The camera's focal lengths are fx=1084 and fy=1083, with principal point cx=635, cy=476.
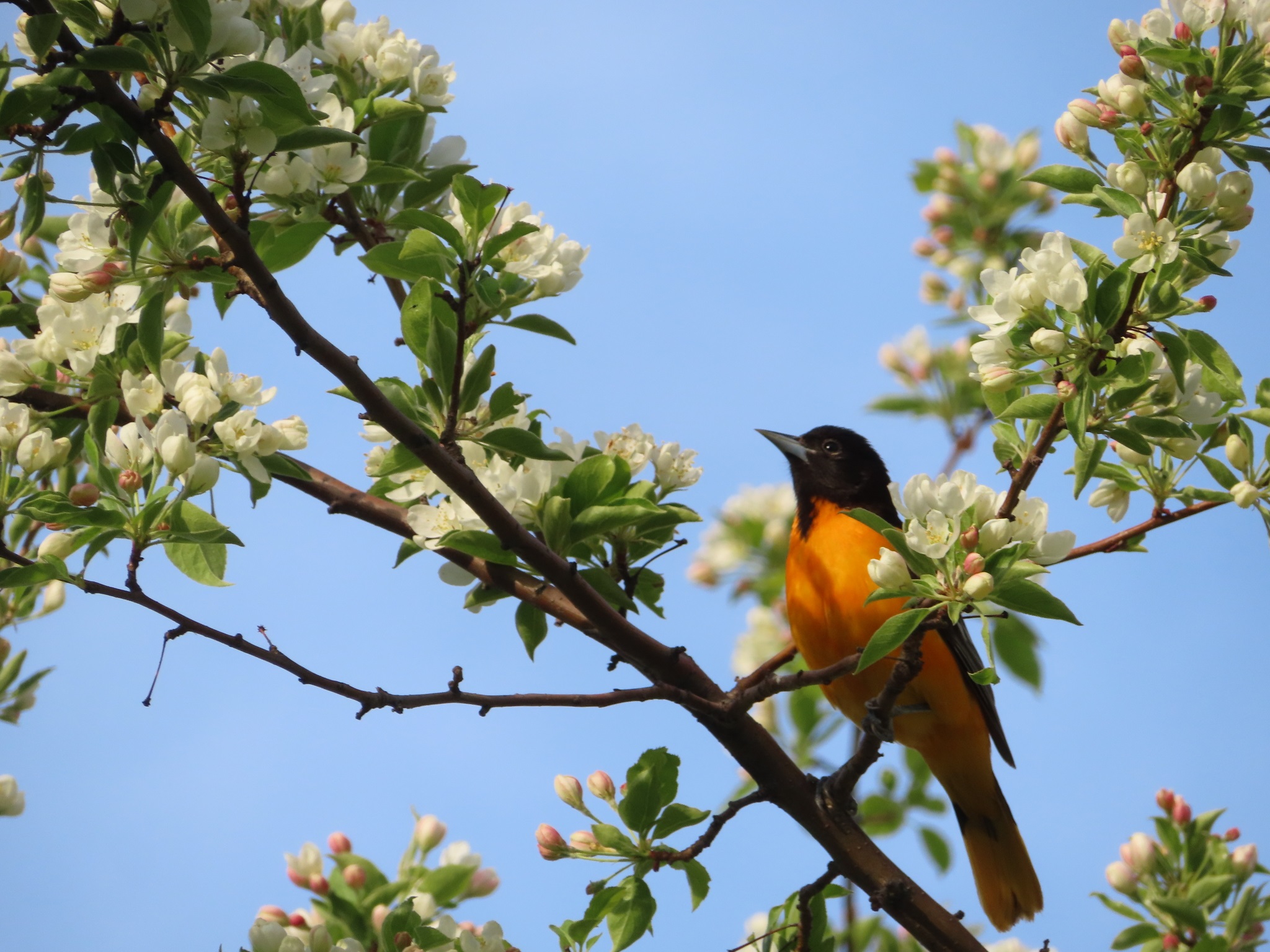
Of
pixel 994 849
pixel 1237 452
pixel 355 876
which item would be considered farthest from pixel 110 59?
pixel 994 849

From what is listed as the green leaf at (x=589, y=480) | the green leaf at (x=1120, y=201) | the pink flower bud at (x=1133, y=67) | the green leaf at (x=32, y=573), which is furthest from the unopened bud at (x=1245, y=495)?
the green leaf at (x=32, y=573)

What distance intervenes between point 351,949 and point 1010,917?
9.03ft

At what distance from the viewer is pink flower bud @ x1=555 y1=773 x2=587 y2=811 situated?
2971 mm

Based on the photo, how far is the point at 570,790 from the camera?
2971 mm

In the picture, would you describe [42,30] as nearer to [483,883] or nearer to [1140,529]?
[1140,529]

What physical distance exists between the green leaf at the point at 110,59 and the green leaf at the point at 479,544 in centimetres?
101

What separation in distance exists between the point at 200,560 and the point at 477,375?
2.22ft

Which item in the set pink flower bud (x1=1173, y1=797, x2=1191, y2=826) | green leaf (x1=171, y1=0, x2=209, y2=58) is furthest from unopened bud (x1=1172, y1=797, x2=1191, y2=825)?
green leaf (x1=171, y1=0, x2=209, y2=58)

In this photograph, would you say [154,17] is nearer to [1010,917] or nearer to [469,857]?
[469,857]

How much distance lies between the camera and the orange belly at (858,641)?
3824 mm

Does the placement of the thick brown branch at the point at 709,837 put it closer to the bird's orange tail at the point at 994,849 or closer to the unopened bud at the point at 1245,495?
the unopened bud at the point at 1245,495

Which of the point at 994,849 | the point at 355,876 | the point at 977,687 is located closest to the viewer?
the point at 355,876

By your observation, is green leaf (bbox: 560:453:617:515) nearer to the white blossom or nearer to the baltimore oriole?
the white blossom

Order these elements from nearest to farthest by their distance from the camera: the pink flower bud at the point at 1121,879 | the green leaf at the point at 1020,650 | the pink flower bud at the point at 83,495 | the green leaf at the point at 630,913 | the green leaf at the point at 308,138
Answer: the green leaf at the point at 308,138, the pink flower bud at the point at 83,495, the green leaf at the point at 630,913, the pink flower bud at the point at 1121,879, the green leaf at the point at 1020,650
